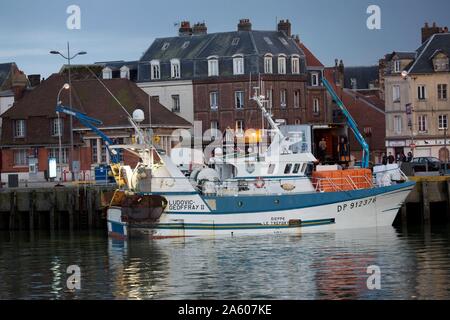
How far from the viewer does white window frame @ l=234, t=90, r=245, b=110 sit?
347 feet

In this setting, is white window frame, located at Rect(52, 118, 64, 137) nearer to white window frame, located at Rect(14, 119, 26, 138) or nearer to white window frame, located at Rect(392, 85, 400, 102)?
white window frame, located at Rect(14, 119, 26, 138)

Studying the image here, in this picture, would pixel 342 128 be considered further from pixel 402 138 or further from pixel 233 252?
pixel 402 138

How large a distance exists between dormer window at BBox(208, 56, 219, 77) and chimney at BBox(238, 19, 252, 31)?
160 inches

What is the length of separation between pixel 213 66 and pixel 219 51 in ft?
4.35

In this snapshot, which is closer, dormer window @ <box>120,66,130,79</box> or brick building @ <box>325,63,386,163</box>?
dormer window @ <box>120,66,130,79</box>

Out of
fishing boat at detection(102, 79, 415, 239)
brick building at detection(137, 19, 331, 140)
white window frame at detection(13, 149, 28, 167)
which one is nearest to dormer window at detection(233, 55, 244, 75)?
brick building at detection(137, 19, 331, 140)

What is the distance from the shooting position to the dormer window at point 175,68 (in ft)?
350

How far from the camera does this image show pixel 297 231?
57531 millimetres

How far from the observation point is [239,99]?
105938mm

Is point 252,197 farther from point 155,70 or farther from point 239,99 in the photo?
point 155,70

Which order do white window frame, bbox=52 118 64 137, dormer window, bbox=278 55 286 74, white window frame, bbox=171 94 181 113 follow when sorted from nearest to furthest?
white window frame, bbox=52 118 64 137, dormer window, bbox=278 55 286 74, white window frame, bbox=171 94 181 113

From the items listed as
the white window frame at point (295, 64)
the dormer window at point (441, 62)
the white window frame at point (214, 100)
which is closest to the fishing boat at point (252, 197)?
the dormer window at point (441, 62)
